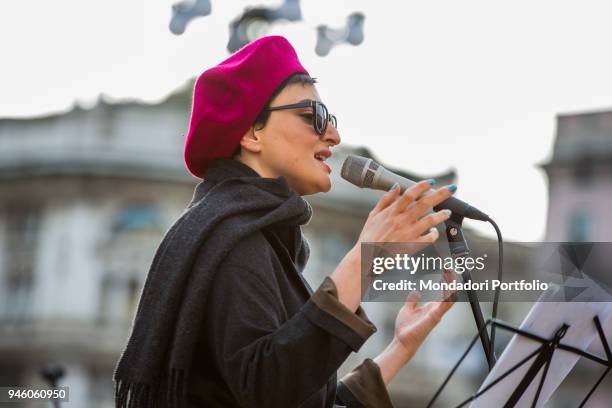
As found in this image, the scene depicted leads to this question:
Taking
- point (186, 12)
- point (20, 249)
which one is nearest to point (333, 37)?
point (186, 12)

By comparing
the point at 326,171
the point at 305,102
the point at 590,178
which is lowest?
the point at 590,178

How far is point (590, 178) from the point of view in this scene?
27531 millimetres

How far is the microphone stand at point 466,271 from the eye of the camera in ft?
8.17

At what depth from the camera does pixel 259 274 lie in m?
2.33

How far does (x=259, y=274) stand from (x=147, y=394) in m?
0.36

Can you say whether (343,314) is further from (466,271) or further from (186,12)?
(186,12)

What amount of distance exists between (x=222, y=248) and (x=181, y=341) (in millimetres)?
216

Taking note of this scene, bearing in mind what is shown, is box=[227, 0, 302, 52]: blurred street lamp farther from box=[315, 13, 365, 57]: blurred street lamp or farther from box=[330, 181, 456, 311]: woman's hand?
box=[330, 181, 456, 311]: woman's hand

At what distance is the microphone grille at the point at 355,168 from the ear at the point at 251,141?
0.71 feet

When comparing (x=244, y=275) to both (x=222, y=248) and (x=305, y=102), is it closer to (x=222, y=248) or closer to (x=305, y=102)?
(x=222, y=248)

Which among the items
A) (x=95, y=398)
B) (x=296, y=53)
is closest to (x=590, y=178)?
(x=95, y=398)

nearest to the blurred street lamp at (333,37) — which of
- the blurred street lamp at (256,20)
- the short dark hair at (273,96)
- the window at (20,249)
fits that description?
the blurred street lamp at (256,20)

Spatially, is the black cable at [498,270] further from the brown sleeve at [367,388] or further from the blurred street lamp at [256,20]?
the blurred street lamp at [256,20]

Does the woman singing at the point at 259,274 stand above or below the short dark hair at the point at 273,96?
below
